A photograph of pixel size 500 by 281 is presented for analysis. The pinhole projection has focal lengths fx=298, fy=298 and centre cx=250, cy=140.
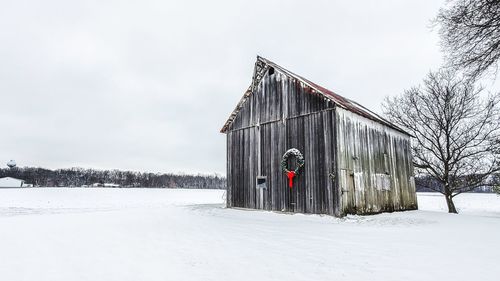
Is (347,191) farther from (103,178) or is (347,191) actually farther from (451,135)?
(103,178)

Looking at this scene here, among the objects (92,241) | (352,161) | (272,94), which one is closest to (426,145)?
(352,161)

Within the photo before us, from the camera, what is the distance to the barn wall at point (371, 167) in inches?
556

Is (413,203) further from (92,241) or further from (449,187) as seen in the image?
(92,241)

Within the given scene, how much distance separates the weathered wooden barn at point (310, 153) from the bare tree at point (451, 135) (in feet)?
8.91

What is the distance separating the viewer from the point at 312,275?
4.82m

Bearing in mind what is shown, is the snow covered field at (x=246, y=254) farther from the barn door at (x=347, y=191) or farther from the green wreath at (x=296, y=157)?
the green wreath at (x=296, y=157)

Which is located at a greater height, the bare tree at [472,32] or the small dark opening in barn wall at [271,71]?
the small dark opening in barn wall at [271,71]

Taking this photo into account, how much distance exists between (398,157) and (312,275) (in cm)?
1599

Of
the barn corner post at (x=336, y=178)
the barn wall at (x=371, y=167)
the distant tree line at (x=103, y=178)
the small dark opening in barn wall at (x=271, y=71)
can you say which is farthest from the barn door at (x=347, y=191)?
the distant tree line at (x=103, y=178)

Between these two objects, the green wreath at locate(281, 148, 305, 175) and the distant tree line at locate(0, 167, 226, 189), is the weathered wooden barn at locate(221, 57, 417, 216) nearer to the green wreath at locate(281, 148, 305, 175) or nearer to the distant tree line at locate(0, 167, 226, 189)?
the green wreath at locate(281, 148, 305, 175)

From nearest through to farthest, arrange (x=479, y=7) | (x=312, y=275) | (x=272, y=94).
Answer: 1. (x=312, y=275)
2. (x=479, y=7)
3. (x=272, y=94)

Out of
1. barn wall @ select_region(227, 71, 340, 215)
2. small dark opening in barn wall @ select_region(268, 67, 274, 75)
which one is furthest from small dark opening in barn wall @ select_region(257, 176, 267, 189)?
small dark opening in barn wall @ select_region(268, 67, 274, 75)

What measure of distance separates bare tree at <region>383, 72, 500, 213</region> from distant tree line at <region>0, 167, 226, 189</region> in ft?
399

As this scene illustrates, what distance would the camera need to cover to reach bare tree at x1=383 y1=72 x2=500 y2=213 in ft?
63.4
